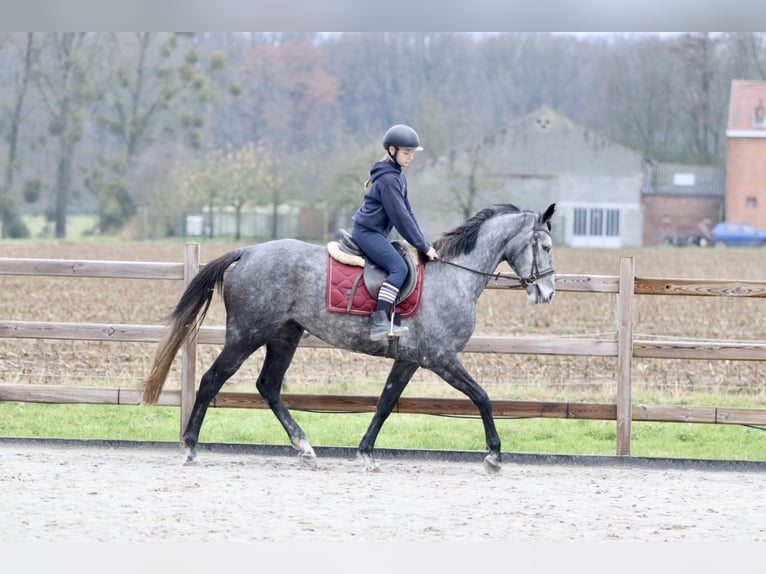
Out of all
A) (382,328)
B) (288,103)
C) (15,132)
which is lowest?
(382,328)

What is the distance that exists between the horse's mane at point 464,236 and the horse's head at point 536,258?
0.22 m

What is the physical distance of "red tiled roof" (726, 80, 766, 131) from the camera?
70.2 metres

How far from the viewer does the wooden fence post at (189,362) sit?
9.02 m

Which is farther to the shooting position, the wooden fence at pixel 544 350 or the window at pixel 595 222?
the window at pixel 595 222

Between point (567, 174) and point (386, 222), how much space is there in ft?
211

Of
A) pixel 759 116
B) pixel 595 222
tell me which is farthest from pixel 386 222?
pixel 759 116

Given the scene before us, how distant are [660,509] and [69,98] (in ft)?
229

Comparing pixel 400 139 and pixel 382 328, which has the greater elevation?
pixel 400 139

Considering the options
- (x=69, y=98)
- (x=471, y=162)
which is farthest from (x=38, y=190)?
(x=471, y=162)

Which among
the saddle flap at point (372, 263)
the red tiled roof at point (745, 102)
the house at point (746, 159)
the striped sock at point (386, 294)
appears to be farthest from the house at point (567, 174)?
the striped sock at point (386, 294)

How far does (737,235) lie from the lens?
65.9 metres

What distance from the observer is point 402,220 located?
804 cm

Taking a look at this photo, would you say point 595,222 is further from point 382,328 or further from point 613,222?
point 382,328

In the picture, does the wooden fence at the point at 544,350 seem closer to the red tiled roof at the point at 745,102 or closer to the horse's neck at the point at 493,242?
the horse's neck at the point at 493,242
